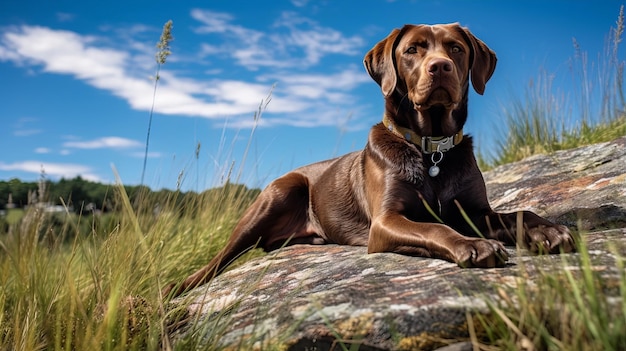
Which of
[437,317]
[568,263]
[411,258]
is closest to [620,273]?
[568,263]

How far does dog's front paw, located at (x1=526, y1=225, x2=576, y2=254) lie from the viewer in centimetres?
273

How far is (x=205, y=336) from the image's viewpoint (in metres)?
2.49

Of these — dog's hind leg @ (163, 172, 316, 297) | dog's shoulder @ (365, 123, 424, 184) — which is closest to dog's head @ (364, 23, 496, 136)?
dog's shoulder @ (365, 123, 424, 184)

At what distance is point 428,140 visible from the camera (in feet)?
11.6

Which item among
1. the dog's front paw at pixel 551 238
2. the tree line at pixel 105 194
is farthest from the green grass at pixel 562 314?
the tree line at pixel 105 194

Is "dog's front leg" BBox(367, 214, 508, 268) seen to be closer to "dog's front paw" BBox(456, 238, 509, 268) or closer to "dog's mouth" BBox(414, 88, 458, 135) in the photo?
"dog's front paw" BBox(456, 238, 509, 268)

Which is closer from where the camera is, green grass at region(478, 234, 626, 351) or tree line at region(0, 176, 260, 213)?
green grass at region(478, 234, 626, 351)

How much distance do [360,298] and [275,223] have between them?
7.82 feet

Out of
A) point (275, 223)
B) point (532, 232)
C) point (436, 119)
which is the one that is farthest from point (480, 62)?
point (275, 223)

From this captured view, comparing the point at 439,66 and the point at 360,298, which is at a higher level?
the point at 439,66

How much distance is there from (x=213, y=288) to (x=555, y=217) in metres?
2.24

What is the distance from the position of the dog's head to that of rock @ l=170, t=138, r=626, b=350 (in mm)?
897

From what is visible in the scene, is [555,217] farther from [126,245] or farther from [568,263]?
[126,245]

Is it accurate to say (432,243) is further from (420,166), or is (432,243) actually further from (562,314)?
(562,314)
